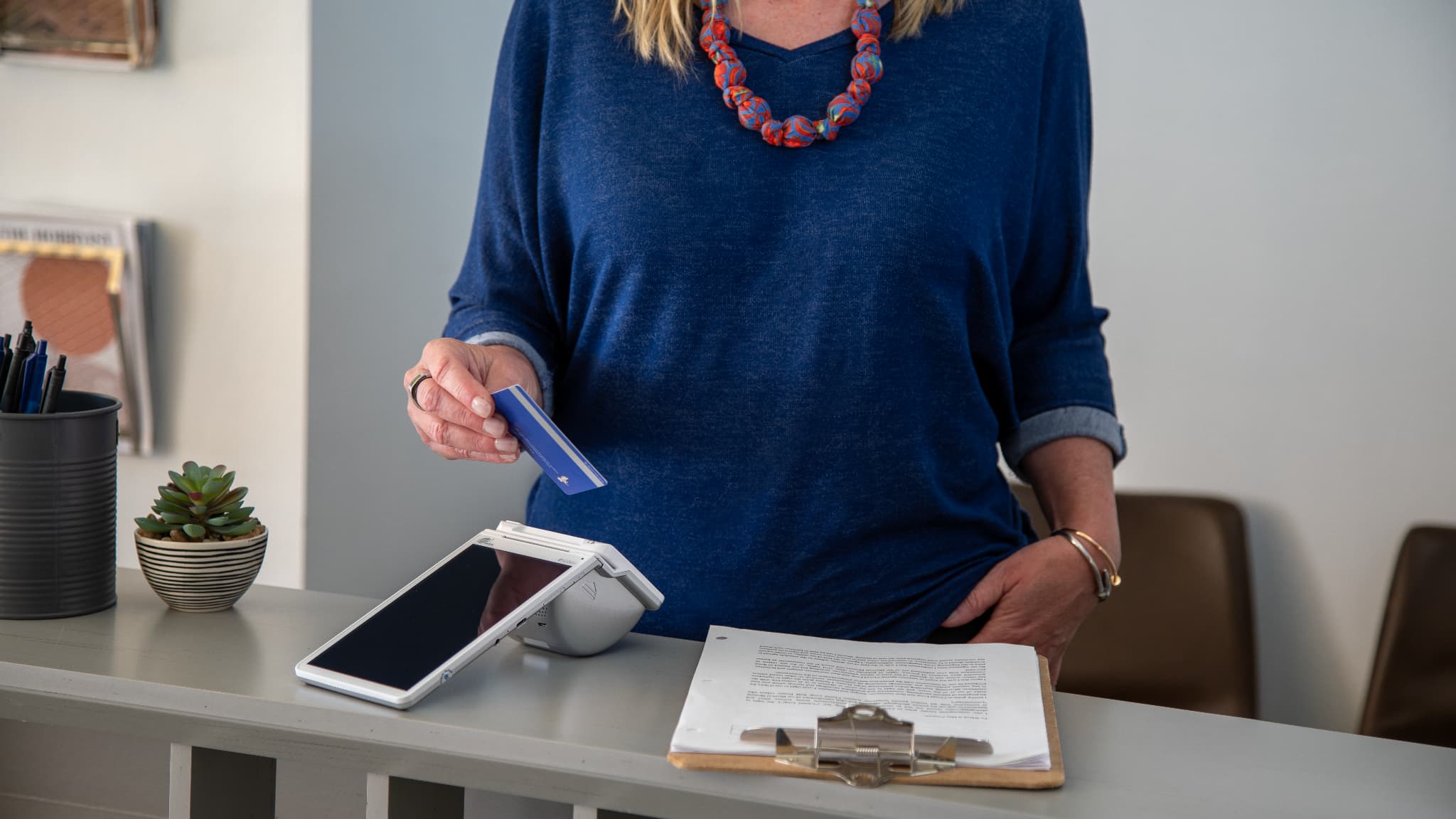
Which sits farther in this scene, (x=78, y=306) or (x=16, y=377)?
(x=78, y=306)

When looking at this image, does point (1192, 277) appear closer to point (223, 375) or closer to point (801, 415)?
point (801, 415)

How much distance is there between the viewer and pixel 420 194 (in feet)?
6.64

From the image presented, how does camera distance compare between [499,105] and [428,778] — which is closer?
[428,778]

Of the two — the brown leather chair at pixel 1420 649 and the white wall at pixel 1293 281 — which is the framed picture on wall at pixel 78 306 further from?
the brown leather chair at pixel 1420 649

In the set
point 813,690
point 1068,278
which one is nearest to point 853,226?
point 1068,278

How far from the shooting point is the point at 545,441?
79 centimetres

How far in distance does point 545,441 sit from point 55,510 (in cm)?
37

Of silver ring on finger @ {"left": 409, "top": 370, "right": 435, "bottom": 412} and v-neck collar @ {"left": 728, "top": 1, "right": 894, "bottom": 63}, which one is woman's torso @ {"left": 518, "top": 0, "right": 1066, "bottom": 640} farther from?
silver ring on finger @ {"left": 409, "top": 370, "right": 435, "bottom": 412}

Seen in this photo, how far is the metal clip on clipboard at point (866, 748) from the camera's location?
616 millimetres

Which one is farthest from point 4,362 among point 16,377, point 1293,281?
point 1293,281

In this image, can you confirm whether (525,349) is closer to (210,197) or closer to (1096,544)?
(1096,544)

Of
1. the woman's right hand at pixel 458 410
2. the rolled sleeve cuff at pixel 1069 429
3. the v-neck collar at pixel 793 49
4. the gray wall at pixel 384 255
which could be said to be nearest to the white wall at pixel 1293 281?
the rolled sleeve cuff at pixel 1069 429

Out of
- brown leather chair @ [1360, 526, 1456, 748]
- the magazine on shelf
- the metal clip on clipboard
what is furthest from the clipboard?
brown leather chair @ [1360, 526, 1456, 748]

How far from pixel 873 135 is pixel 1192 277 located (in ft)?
4.84
